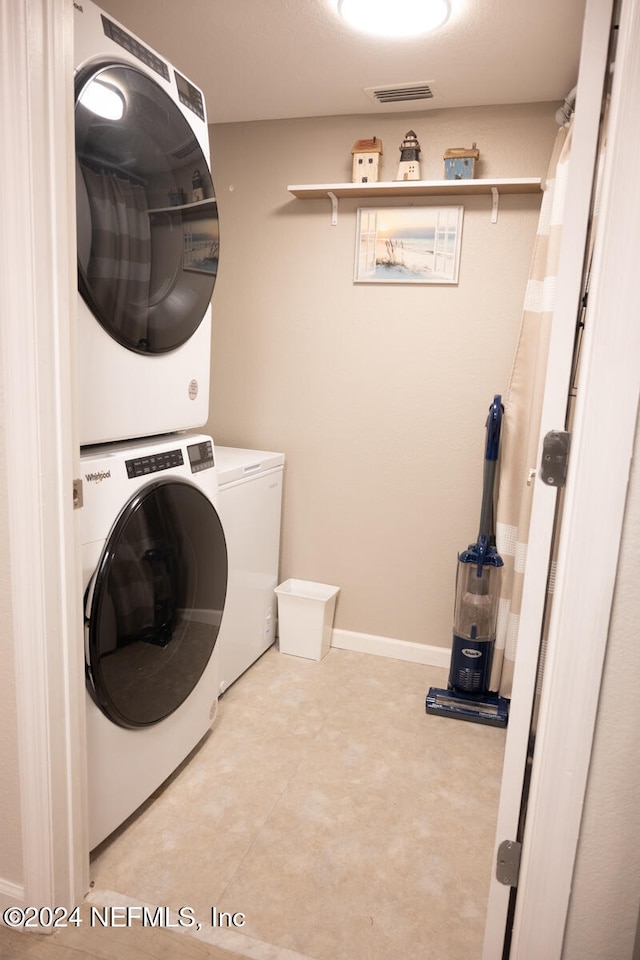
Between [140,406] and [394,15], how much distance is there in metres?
1.37

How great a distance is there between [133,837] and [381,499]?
5.40 feet

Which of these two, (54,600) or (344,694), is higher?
(54,600)

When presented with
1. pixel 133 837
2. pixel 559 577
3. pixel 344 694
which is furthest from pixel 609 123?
pixel 344 694

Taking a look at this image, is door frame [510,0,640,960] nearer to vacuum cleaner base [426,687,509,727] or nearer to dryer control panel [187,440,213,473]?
dryer control panel [187,440,213,473]

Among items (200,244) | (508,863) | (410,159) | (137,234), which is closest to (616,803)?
(508,863)

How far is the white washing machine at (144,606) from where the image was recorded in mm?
1567

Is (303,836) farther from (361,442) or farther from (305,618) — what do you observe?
(361,442)

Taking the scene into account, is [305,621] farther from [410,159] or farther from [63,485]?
[410,159]

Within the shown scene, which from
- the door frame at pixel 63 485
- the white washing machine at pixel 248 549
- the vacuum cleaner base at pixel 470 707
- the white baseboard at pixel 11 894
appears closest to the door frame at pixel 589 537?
the door frame at pixel 63 485

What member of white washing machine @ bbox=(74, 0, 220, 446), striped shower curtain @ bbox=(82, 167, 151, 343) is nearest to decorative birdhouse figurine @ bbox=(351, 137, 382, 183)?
white washing machine @ bbox=(74, 0, 220, 446)

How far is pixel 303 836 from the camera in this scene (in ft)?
6.10

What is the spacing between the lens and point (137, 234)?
1595 millimetres

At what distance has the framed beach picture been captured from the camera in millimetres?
2662

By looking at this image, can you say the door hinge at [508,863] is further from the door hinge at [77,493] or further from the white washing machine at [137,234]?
the white washing machine at [137,234]
